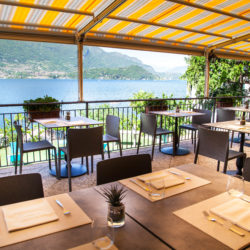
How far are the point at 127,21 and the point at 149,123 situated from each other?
2.09 m

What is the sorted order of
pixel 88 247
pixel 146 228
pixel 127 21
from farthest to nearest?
1. pixel 127 21
2. pixel 146 228
3. pixel 88 247

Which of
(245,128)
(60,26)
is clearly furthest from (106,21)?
(245,128)

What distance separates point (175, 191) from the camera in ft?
4.95

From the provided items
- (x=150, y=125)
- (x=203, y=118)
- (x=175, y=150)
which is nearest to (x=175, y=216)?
(x=150, y=125)

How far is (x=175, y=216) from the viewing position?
122cm

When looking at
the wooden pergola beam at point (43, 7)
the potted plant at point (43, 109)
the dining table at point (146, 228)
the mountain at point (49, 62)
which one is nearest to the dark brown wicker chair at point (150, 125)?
the potted plant at point (43, 109)

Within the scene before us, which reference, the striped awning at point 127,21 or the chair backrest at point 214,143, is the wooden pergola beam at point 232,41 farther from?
the chair backrest at point 214,143

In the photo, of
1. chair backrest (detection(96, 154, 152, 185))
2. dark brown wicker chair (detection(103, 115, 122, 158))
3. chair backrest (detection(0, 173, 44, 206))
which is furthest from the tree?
chair backrest (detection(0, 173, 44, 206))

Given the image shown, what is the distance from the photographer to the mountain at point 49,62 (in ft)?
117

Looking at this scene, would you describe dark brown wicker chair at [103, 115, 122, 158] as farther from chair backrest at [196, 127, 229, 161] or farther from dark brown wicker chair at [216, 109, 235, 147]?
dark brown wicker chair at [216, 109, 235, 147]

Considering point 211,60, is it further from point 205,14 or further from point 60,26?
point 60,26

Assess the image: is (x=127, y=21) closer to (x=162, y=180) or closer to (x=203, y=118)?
(x=203, y=118)

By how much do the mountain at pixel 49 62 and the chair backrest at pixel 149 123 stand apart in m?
31.2

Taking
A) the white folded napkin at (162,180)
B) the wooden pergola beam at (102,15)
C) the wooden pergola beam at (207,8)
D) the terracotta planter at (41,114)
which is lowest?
the white folded napkin at (162,180)
